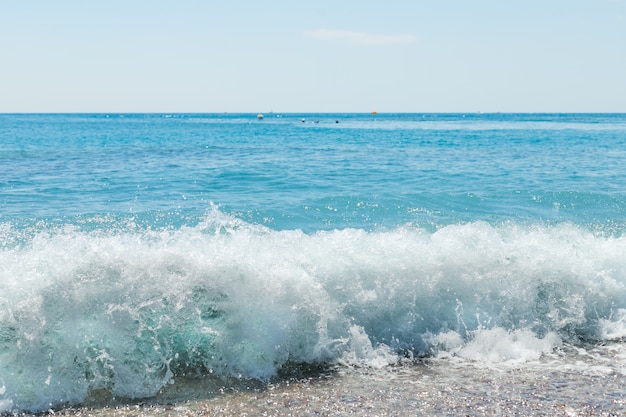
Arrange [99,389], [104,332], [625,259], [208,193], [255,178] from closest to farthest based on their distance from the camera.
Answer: [99,389], [104,332], [625,259], [208,193], [255,178]

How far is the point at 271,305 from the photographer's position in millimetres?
7160

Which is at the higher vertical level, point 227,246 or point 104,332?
point 227,246

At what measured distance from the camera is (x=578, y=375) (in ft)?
20.9

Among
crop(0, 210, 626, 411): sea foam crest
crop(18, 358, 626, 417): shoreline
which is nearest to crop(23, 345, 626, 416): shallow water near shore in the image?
crop(18, 358, 626, 417): shoreline

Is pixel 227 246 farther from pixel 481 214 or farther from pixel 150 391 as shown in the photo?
pixel 481 214

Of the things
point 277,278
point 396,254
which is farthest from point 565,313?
point 277,278

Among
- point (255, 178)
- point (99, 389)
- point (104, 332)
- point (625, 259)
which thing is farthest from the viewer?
point (255, 178)

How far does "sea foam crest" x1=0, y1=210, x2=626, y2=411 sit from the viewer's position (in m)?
6.28

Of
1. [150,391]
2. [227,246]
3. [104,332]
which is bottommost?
A: [150,391]

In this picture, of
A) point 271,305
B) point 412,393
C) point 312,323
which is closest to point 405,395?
point 412,393

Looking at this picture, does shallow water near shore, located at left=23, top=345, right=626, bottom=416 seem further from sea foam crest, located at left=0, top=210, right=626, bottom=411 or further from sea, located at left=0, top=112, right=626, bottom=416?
sea foam crest, located at left=0, top=210, right=626, bottom=411

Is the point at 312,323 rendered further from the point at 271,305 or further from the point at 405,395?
the point at 405,395

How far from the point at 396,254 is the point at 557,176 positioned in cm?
1440

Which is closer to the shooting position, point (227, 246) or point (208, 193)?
point (227, 246)
